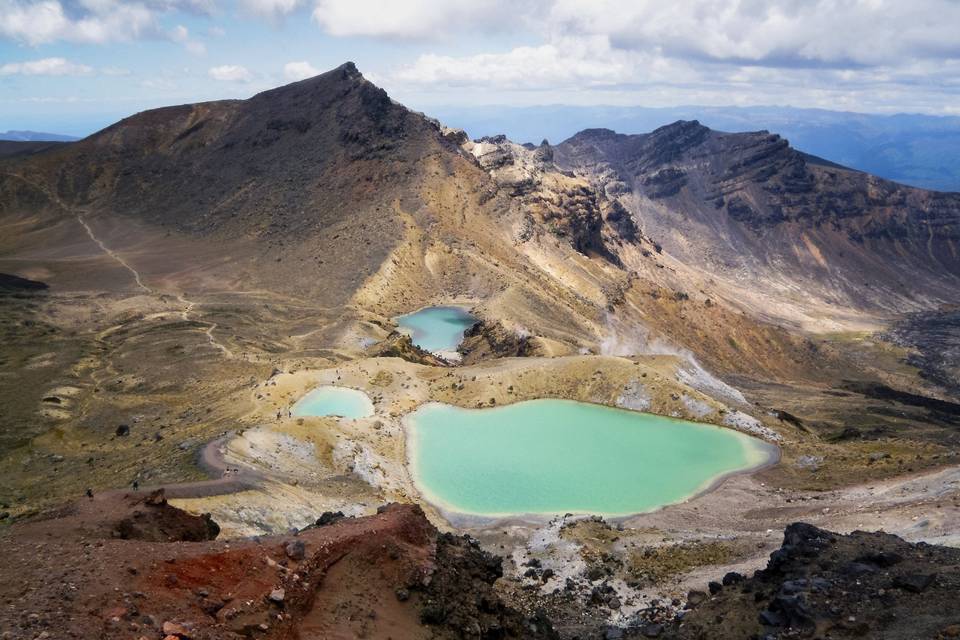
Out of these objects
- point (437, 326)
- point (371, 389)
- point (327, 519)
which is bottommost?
point (437, 326)

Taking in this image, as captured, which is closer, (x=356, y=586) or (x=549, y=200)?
(x=356, y=586)

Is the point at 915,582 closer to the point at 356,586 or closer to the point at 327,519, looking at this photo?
the point at 356,586

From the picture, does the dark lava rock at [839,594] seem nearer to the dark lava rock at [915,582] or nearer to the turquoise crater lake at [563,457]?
the dark lava rock at [915,582]

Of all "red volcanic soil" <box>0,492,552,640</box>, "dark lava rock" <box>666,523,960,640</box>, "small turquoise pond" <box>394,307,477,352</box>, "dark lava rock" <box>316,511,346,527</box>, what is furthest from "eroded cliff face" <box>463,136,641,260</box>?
"red volcanic soil" <box>0,492,552,640</box>

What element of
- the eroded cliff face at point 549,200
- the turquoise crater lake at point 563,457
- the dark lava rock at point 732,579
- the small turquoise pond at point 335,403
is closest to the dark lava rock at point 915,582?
the dark lava rock at point 732,579

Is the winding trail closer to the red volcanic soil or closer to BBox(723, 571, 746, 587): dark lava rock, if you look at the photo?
the red volcanic soil

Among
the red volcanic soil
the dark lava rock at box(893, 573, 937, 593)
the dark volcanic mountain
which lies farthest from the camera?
the dark volcanic mountain

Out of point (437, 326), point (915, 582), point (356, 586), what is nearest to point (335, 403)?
point (356, 586)

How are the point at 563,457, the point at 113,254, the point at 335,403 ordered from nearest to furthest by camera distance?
the point at 563,457 < the point at 335,403 < the point at 113,254
